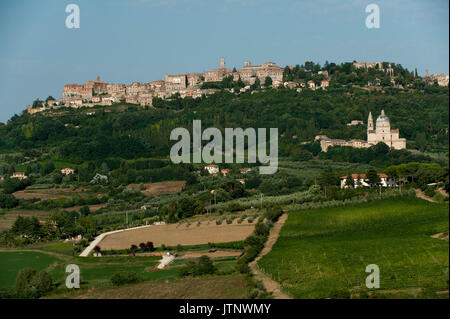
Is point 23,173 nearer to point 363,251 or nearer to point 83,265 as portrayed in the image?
point 83,265

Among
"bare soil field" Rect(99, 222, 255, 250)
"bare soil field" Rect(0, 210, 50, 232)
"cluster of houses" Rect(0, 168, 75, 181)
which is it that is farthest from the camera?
"cluster of houses" Rect(0, 168, 75, 181)

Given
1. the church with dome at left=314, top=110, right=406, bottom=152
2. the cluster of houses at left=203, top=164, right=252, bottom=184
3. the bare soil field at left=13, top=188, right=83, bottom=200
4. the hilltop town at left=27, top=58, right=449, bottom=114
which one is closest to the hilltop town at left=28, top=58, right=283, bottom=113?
the hilltop town at left=27, top=58, right=449, bottom=114

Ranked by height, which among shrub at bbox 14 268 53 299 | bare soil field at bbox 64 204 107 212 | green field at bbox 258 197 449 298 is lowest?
shrub at bbox 14 268 53 299

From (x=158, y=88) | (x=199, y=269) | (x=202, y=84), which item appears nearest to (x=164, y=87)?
(x=158, y=88)

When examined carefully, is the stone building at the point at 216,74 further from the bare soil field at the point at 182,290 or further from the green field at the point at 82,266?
the bare soil field at the point at 182,290

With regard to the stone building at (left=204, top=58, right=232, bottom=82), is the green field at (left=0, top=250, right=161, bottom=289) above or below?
below

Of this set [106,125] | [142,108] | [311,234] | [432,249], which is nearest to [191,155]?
[106,125]

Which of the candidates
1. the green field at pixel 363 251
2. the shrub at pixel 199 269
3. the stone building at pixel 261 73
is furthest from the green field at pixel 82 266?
the stone building at pixel 261 73

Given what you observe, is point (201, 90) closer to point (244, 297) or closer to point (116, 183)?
point (116, 183)

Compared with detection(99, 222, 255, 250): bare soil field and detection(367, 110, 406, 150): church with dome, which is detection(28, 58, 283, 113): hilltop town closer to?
detection(367, 110, 406, 150): church with dome
